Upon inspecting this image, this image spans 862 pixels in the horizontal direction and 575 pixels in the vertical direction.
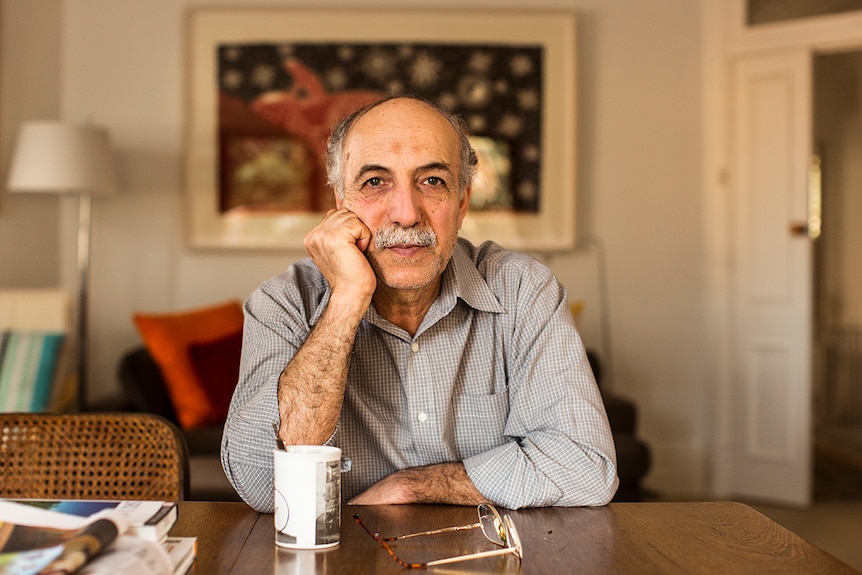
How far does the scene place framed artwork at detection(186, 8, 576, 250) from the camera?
4207mm

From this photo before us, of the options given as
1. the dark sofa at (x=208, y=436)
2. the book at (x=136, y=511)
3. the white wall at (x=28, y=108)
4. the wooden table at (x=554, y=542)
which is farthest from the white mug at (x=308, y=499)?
the white wall at (x=28, y=108)

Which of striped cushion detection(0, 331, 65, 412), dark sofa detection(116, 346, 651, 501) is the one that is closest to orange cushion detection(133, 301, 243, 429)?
dark sofa detection(116, 346, 651, 501)

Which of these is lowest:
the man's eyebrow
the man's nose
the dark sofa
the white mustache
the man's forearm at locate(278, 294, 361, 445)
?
the dark sofa

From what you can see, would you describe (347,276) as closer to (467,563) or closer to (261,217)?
(467,563)

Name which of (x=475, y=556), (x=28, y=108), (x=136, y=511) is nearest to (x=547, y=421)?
(x=475, y=556)

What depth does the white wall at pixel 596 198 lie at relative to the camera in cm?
422

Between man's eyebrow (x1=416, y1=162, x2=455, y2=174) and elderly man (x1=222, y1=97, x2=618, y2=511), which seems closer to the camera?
elderly man (x1=222, y1=97, x2=618, y2=511)

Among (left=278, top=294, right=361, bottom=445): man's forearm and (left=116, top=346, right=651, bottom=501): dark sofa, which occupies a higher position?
(left=278, top=294, right=361, bottom=445): man's forearm

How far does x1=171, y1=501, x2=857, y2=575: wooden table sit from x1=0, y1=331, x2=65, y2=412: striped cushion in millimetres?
2127

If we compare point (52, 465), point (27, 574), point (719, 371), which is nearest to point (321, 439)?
point (52, 465)

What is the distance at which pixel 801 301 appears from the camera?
13.2 feet

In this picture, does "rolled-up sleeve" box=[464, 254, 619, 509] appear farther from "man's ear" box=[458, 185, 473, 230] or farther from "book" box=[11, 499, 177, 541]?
"book" box=[11, 499, 177, 541]

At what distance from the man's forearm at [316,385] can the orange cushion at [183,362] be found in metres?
2.04

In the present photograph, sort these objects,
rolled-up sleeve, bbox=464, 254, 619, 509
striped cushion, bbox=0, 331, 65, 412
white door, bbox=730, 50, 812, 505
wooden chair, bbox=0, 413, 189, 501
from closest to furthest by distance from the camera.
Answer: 1. rolled-up sleeve, bbox=464, 254, 619, 509
2. wooden chair, bbox=0, 413, 189, 501
3. striped cushion, bbox=0, 331, 65, 412
4. white door, bbox=730, 50, 812, 505
